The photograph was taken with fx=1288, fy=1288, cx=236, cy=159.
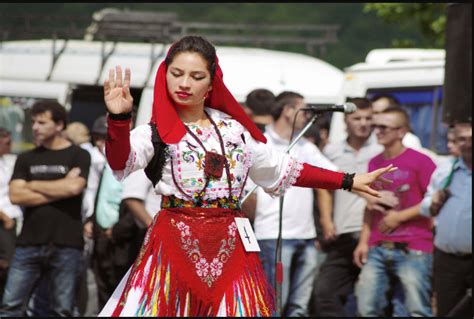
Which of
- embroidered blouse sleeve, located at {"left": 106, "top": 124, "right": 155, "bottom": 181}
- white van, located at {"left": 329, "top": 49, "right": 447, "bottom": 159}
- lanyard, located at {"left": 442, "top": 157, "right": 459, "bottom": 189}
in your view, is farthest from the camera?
white van, located at {"left": 329, "top": 49, "right": 447, "bottom": 159}

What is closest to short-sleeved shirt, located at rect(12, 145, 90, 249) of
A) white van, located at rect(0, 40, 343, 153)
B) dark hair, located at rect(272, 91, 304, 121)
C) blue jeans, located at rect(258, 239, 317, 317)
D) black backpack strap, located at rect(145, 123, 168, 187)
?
dark hair, located at rect(272, 91, 304, 121)

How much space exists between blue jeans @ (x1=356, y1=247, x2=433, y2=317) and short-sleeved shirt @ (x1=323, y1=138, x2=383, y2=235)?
2.00ft

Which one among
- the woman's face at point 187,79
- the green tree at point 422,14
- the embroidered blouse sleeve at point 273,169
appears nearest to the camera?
the woman's face at point 187,79

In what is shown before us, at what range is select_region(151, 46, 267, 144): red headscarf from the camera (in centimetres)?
624

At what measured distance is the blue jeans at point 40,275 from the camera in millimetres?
10188

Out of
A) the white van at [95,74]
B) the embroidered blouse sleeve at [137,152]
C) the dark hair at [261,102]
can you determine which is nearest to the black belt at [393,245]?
the dark hair at [261,102]

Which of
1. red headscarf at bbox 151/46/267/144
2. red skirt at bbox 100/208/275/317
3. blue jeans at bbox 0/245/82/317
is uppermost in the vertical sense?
red headscarf at bbox 151/46/267/144

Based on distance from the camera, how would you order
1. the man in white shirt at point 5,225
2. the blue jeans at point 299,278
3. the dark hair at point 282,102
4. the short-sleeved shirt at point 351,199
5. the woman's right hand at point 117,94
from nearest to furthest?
the woman's right hand at point 117,94, the blue jeans at point 299,278, the dark hair at point 282,102, the short-sleeved shirt at point 351,199, the man in white shirt at point 5,225

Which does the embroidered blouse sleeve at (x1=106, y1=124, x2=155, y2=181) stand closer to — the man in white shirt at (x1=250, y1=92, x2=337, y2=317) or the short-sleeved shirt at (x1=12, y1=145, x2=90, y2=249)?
the man in white shirt at (x1=250, y1=92, x2=337, y2=317)

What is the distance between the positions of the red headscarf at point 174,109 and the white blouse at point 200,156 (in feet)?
0.12

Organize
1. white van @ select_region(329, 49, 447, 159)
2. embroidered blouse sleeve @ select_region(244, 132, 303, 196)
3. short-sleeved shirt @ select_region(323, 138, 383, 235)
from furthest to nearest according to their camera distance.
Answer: white van @ select_region(329, 49, 447, 159) → short-sleeved shirt @ select_region(323, 138, 383, 235) → embroidered blouse sleeve @ select_region(244, 132, 303, 196)

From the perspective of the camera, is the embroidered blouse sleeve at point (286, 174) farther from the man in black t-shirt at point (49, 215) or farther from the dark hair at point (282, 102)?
the man in black t-shirt at point (49, 215)

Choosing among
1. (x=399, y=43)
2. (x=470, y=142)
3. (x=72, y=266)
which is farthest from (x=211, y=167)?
(x=399, y=43)

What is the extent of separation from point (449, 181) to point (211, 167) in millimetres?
3542
